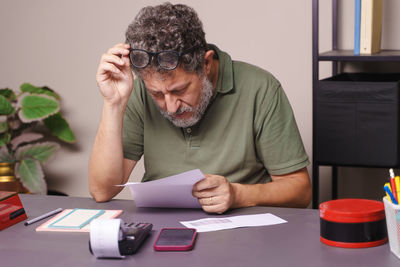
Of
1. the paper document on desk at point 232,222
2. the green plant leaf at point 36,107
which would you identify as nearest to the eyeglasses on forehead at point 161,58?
the paper document on desk at point 232,222

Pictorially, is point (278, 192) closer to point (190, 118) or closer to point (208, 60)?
point (190, 118)

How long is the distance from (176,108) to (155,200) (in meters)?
0.31

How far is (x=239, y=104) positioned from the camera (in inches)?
70.7

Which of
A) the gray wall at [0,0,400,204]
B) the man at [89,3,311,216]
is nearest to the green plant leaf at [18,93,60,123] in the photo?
the gray wall at [0,0,400,204]

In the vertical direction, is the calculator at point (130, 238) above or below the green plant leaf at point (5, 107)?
below

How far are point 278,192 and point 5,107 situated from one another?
1.63 m

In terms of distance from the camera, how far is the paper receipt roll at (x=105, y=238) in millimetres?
1134

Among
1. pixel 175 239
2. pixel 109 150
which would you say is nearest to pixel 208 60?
pixel 109 150

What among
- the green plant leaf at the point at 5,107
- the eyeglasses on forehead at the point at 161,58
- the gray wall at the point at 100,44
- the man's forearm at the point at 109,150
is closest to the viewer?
the eyeglasses on forehead at the point at 161,58

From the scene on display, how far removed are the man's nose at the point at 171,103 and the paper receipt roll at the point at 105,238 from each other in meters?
0.55

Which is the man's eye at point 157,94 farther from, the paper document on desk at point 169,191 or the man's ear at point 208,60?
the paper document on desk at point 169,191

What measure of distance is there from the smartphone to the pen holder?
0.41 metres

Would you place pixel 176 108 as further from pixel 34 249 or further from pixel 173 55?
pixel 34 249

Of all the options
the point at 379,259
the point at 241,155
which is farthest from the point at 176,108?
the point at 379,259
